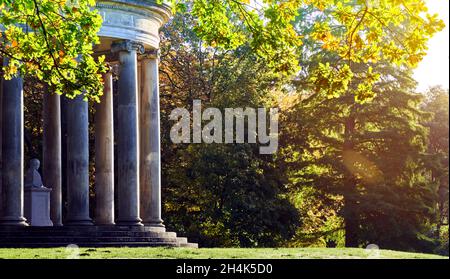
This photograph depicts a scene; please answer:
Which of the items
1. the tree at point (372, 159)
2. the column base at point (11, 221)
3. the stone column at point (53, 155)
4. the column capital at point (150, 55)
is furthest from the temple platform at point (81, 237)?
the tree at point (372, 159)

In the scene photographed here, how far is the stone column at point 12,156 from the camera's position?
6550 centimetres

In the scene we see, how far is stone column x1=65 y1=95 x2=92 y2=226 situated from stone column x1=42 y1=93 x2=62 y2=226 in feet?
17.0

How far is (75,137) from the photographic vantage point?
226 ft

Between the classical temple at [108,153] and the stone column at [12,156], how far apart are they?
6 cm

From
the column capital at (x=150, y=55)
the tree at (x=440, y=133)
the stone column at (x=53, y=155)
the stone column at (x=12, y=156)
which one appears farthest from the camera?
the tree at (x=440, y=133)

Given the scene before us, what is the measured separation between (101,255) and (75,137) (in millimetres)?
21465

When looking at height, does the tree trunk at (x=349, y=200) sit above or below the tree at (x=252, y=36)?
below

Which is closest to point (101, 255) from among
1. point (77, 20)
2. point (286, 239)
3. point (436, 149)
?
point (77, 20)

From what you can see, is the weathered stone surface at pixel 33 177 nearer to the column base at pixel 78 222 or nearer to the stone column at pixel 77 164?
the stone column at pixel 77 164

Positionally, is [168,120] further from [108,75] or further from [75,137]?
[75,137]

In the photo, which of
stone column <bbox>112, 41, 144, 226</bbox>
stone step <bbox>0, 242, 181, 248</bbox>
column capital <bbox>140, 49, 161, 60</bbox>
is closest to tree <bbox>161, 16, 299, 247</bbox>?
column capital <bbox>140, 49, 161, 60</bbox>

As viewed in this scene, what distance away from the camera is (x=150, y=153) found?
73.1 meters

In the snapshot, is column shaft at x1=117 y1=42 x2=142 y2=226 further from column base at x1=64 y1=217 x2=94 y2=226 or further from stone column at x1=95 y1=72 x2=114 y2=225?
stone column at x1=95 y1=72 x2=114 y2=225

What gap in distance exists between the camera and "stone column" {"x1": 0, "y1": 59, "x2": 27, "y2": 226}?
215ft
